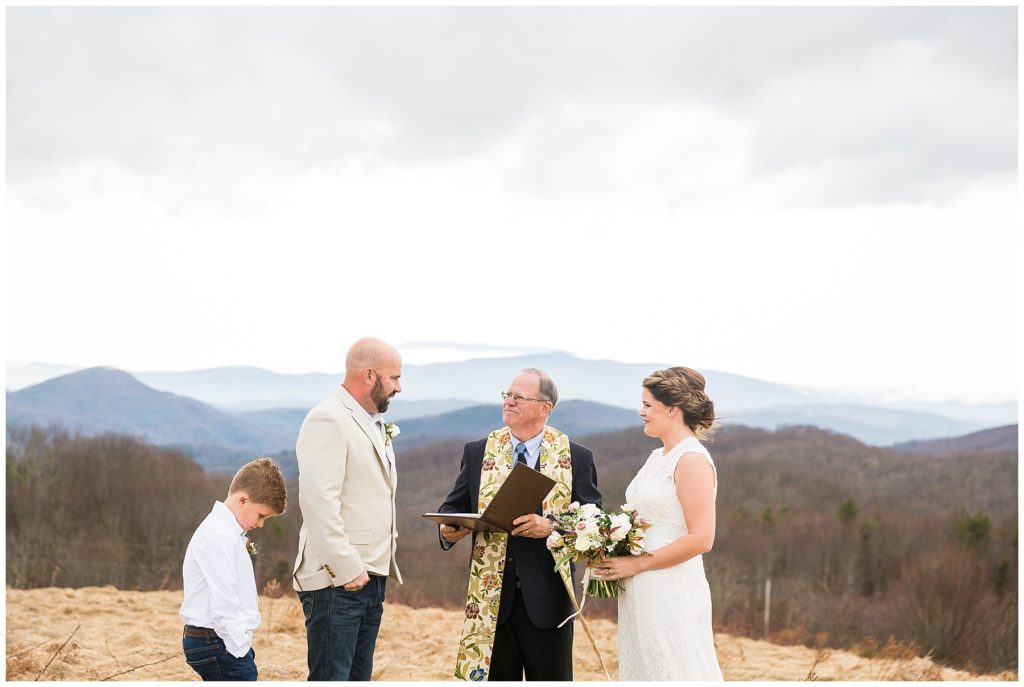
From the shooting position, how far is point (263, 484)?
440 centimetres

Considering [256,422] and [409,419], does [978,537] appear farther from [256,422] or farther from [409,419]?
[256,422]

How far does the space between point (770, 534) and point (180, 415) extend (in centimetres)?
11585

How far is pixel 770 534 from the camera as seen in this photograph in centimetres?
4384

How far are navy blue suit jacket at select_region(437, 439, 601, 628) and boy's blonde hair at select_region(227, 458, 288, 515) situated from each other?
98cm

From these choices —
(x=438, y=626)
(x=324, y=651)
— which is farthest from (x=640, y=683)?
(x=438, y=626)

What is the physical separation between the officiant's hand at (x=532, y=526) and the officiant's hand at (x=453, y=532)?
0.32m

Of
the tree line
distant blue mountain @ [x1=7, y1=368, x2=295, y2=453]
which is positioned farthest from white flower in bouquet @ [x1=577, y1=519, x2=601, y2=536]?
distant blue mountain @ [x1=7, y1=368, x2=295, y2=453]

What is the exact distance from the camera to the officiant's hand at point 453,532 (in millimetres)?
5152

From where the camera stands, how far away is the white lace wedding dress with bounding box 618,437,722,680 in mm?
4633

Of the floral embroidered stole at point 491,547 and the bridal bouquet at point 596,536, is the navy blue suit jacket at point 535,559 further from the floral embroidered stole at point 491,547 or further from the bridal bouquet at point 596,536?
the bridal bouquet at point 596,536

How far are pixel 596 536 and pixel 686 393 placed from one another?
764 mm

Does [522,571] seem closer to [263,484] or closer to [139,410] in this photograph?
[263,484]

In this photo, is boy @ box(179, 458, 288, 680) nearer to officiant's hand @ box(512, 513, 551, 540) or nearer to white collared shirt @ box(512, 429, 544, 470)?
officiant's hand @ box(512, 513, 551, 540)

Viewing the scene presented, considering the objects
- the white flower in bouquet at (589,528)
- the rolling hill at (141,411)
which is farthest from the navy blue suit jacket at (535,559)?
the rolling hill at (141,411)
